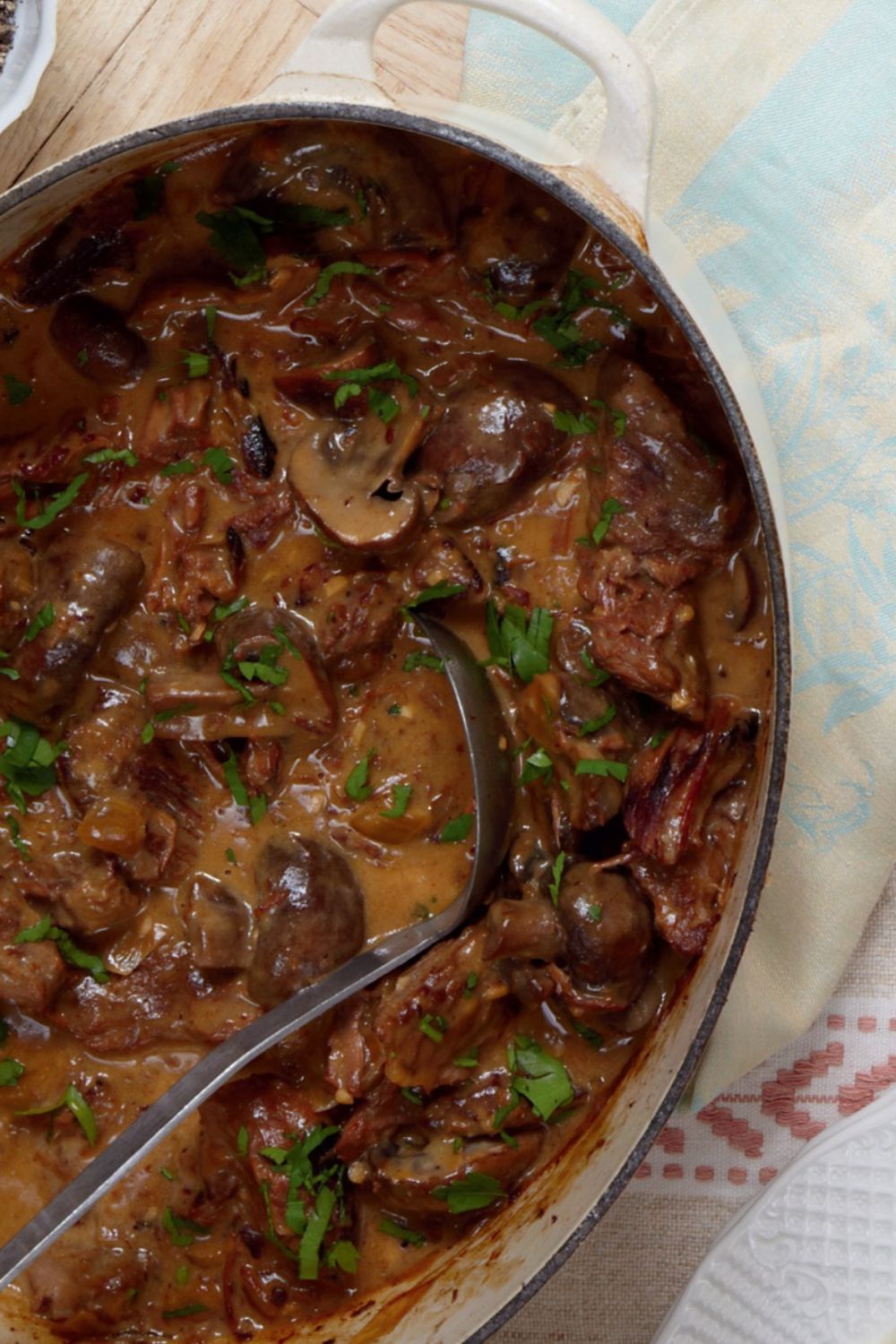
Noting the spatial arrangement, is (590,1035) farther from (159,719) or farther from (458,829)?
(159,719)

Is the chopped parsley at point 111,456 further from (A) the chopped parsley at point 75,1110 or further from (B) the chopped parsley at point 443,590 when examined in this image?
(A) the chopped parsley at point 75,1110

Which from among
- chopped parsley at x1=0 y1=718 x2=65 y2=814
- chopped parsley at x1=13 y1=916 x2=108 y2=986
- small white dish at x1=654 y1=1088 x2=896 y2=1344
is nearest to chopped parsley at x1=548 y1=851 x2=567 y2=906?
small white dish at x1=654 y1=1088 x2=896 y2=1344

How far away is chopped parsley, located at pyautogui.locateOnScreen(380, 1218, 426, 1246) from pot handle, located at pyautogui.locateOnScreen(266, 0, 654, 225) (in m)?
2.22

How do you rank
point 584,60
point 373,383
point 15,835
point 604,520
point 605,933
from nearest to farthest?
point 584,60, point 605,933, point 604,520, point 373,383, point 15,835

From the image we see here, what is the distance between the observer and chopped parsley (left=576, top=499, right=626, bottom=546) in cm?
300

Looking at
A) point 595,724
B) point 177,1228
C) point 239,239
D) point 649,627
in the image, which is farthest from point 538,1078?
point 239,239

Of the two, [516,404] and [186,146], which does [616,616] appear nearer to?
[516,404]

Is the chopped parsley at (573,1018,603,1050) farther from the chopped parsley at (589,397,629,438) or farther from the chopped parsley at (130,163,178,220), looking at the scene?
the chopped parsley at (130,163,178,220)

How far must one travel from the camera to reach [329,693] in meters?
3.10

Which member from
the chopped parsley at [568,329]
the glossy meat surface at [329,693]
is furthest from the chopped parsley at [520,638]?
the chopped parsley at [568,329]

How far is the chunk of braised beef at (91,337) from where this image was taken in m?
3.12

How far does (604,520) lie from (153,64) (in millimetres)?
1559

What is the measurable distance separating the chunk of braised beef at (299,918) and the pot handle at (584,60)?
4.97 ft

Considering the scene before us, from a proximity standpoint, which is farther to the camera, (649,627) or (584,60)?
(649,627)
